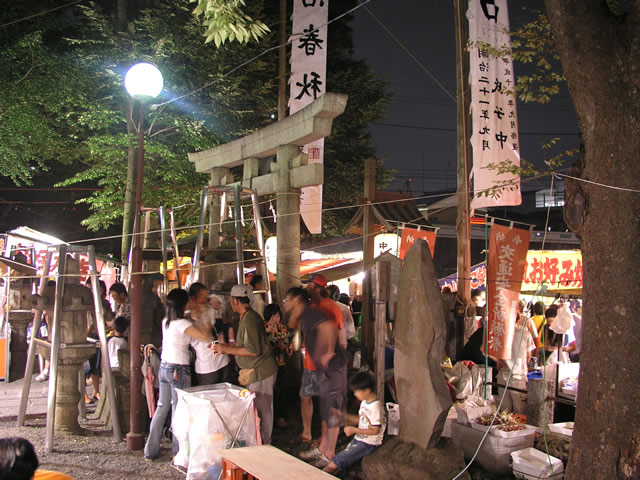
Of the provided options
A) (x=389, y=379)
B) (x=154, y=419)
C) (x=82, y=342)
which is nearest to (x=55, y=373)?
(x=82, y=342)

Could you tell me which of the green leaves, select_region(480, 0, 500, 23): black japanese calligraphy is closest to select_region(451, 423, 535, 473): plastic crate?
the green leaves

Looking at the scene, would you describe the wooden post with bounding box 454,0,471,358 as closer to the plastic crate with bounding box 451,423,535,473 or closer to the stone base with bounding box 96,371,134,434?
the plastic crate with bounding box 451,423,535,473

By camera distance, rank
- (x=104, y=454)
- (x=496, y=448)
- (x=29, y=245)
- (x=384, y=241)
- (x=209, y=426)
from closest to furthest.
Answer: (x=209, y=426), (x=496, y=448), (x=104, y=454), (x=29, y=245), (x=384, y=241)

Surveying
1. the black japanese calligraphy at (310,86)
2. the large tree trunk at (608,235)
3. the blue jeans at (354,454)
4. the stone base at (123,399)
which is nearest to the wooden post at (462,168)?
the black japanese calligraphy at (310,86)

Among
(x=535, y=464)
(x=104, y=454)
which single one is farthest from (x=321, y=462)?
(x=104, y=454)

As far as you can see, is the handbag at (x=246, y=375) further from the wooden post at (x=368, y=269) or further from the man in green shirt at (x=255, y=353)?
the wooden post at (x=368, y=269)

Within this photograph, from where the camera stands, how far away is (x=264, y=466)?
16.8ft

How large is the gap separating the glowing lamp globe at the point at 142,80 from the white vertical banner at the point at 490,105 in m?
6.91

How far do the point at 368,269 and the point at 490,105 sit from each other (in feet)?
15.1

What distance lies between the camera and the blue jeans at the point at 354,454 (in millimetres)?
6488

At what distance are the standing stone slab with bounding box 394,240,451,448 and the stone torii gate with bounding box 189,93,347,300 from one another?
3.65 metres

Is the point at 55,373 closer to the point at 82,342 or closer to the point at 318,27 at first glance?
the point at 82,342

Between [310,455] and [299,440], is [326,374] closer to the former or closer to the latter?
[310,455]

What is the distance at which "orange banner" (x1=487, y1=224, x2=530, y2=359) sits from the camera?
9.53 m
